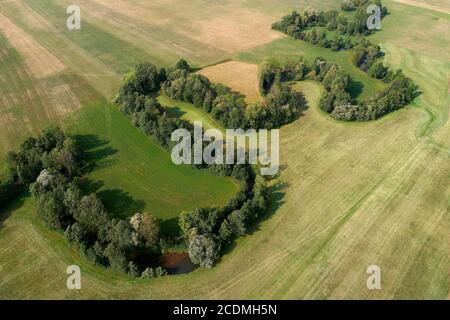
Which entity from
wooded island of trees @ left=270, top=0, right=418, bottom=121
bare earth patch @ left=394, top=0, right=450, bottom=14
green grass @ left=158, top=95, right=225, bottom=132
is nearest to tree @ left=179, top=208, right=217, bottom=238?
green grass @ left=158, top=95, right=225, bottom=132

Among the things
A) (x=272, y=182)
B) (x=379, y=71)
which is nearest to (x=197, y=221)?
(x=272, y=182)

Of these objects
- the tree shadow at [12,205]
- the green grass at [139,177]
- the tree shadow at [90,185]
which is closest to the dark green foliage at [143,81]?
the green grass at [139,177]

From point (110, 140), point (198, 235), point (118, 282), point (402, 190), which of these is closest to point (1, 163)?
point (110, 140)

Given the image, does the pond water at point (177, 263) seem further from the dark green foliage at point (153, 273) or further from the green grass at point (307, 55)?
the green grass at point (307, 55)

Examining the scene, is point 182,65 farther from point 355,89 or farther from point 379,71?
point 379,71

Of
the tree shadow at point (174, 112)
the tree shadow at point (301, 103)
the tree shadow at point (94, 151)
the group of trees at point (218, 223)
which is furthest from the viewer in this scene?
the tree shadow at point (301, 103)

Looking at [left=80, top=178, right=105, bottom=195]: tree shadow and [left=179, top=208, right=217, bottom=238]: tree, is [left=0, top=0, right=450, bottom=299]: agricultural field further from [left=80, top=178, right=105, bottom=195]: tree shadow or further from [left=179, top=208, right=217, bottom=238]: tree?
[left=179, top=208, right=217, bottom=238]: tree
